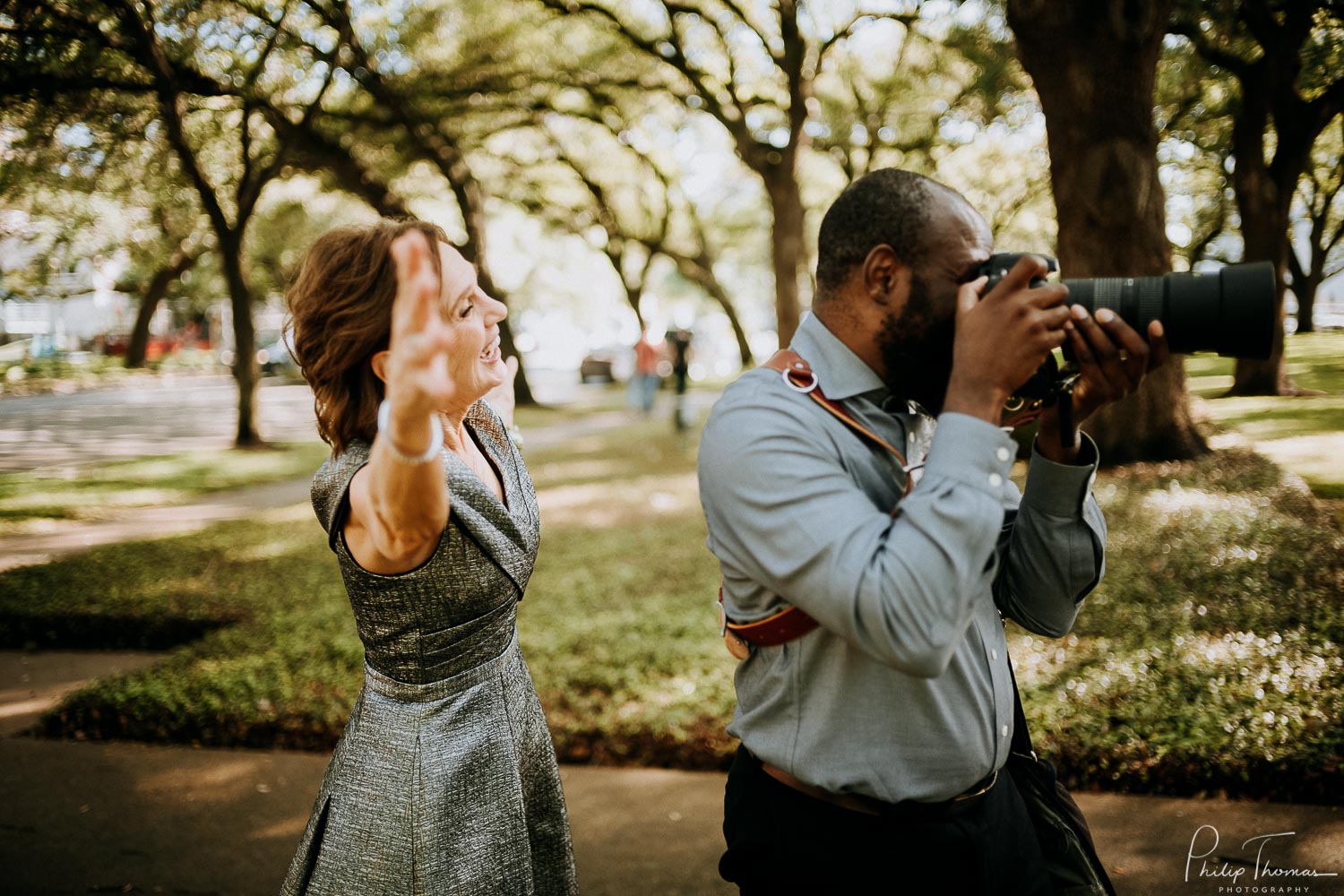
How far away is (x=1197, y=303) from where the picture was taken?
55.6 inches

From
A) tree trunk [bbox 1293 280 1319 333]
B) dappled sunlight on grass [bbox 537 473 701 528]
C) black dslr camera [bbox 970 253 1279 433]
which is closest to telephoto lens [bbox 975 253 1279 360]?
black dslr camera [bbox 970 253 1279 433]

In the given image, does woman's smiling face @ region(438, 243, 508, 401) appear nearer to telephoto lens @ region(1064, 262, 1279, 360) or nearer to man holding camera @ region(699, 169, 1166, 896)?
man holding camera @ region(699, 169, 1166, 896)

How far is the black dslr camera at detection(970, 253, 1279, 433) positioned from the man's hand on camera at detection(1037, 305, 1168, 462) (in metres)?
0.03

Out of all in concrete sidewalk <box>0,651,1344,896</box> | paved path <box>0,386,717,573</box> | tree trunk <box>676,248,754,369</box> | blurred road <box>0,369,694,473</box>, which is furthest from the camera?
tree trunk <box>676,248,754,369</box>

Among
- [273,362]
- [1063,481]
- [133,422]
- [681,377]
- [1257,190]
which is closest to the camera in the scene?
[1063,481]

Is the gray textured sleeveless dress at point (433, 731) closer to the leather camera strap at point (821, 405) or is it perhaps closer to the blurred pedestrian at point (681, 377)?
the leather camera strap at point (821, 405)

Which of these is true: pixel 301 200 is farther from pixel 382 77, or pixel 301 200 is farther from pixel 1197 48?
pixel 1197 48

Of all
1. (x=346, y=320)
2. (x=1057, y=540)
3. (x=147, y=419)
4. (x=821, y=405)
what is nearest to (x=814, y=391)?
(x=821, y=405)

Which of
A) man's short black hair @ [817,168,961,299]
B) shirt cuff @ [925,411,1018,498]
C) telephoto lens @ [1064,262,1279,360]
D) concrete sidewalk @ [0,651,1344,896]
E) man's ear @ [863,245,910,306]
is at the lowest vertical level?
concrete sidewalk @ [0,651,1344,896]

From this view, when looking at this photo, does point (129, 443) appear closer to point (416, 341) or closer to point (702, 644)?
point (702, 644)

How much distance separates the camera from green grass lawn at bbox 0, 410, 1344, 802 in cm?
357

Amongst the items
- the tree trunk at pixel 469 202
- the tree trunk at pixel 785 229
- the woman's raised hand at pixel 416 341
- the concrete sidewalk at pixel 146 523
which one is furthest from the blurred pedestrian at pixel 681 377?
the woman's raised hand at pixel 416 341

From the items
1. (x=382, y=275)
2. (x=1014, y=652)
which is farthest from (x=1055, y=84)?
(x=382, y=275)

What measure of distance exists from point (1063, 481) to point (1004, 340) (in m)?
0.46
